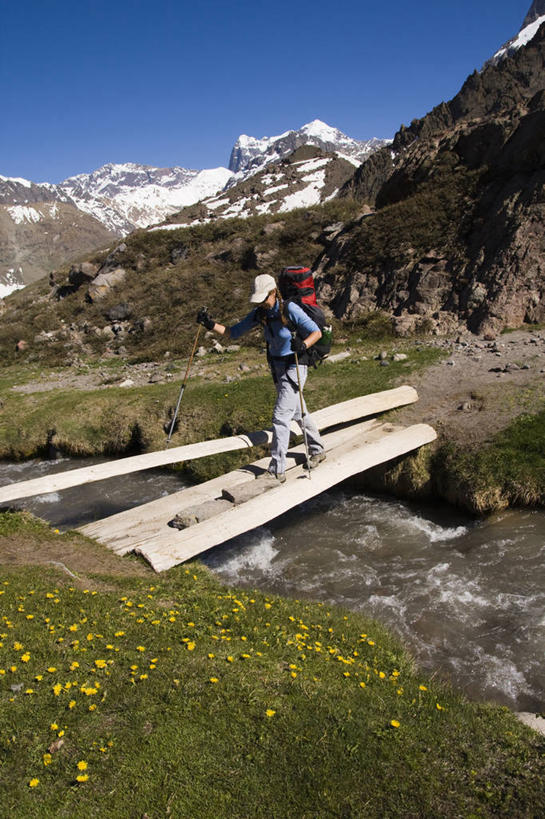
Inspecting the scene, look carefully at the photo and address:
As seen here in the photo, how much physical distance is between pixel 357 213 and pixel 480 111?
1970 inches

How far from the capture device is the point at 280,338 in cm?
1029

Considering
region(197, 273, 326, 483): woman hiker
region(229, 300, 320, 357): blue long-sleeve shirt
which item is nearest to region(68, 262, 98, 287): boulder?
region(197, 273, 326, 483): woman hiker

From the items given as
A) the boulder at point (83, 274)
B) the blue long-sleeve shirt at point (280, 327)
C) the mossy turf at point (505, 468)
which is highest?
the boulder at point (83, 274)

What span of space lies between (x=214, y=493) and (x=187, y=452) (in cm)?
149

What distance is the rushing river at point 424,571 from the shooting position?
7891 mm

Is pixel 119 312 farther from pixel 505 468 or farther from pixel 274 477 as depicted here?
pixel 505 468

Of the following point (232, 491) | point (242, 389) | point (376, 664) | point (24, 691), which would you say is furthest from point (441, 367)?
point (24, 691)

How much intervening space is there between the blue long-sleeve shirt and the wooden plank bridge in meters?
2.94

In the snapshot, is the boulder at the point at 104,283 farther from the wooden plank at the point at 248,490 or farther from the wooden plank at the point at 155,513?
the wooden plank at the point at 248,490

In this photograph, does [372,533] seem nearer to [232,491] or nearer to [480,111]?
[232,491]

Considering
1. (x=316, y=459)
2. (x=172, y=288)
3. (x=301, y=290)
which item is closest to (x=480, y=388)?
(x=316, y=459)

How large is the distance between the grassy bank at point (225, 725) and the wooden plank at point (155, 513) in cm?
242

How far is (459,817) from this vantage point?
4133 mm

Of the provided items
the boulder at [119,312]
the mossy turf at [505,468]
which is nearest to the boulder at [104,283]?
the boulder at [119,312]
